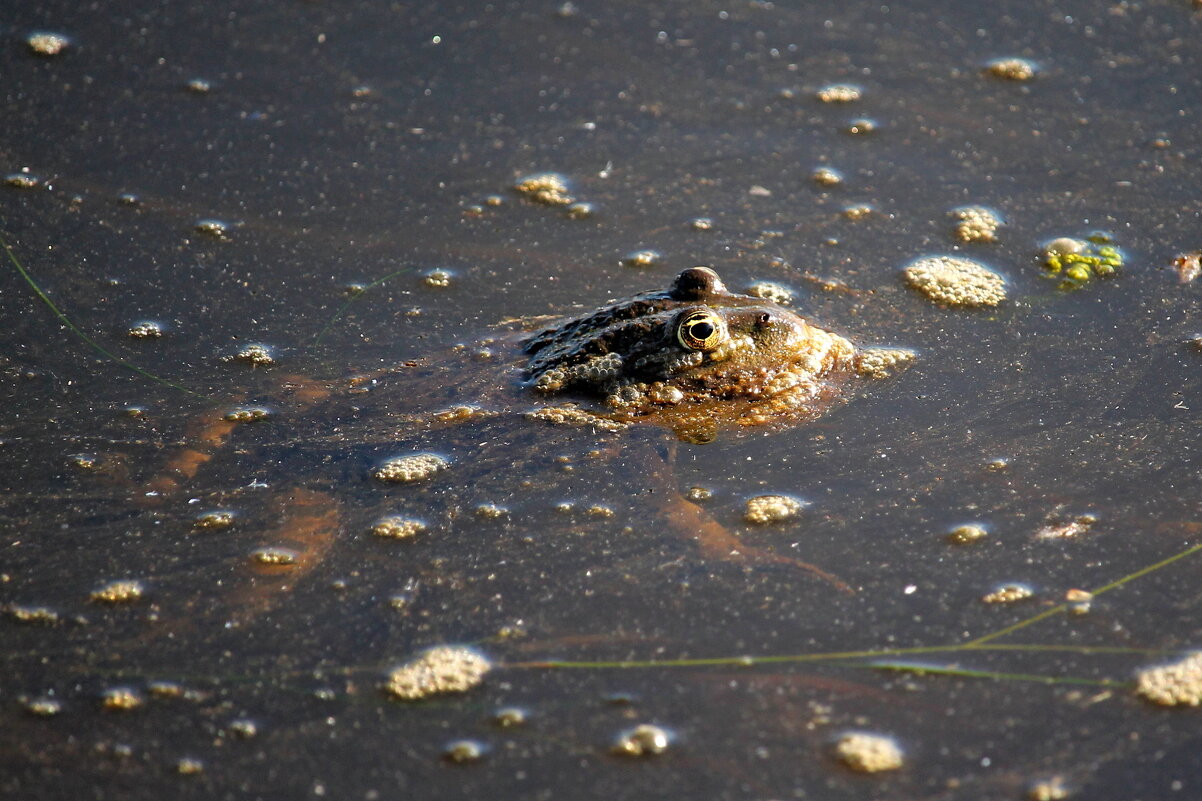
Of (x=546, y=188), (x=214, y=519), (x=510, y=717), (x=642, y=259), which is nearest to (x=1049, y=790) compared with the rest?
(x=510, y=717)

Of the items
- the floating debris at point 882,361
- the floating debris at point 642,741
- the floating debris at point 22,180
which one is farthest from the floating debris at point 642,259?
the floating debris at point 22,180

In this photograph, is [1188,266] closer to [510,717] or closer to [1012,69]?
[1012,69]

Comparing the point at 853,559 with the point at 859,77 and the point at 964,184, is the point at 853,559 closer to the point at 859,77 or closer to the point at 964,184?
the point at 964,184

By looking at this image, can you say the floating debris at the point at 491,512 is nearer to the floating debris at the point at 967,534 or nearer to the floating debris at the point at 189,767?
the floating debris at the point at 189,767

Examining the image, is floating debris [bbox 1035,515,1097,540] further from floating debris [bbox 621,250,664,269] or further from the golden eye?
floating debris [bbox 621,250,664,269]

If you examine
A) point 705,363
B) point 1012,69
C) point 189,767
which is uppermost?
point 1012,69


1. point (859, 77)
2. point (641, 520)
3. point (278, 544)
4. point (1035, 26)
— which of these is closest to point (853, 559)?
point (641, 520)
